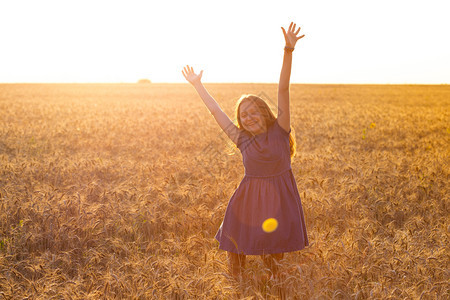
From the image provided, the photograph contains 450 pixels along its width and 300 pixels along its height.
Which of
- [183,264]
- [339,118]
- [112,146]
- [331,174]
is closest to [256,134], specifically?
[183,264]

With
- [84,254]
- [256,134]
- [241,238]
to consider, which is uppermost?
[256,134]

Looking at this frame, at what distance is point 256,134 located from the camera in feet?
11.2

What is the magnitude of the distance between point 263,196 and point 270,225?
245 mm

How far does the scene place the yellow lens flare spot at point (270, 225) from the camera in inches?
129

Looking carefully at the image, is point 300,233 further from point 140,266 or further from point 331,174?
point 331,174

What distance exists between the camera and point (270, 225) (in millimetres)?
3281

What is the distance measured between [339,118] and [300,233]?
1319 cm

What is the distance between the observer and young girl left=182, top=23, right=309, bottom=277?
129 inches
